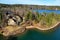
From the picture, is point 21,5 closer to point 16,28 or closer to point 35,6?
point 35,6

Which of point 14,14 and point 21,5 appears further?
point 21,5

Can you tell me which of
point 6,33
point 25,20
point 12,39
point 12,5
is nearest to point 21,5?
point 12,5

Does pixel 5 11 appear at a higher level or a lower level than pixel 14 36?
higher

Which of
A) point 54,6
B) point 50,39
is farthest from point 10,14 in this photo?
point 54,6

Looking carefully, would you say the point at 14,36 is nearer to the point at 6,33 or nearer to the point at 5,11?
the point at 6,33

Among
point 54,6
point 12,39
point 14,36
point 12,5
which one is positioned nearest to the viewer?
point 12,39

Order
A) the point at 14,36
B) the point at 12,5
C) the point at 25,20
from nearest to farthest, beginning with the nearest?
the point at 14,36 < the point at 25,20 < the point at 12,5
